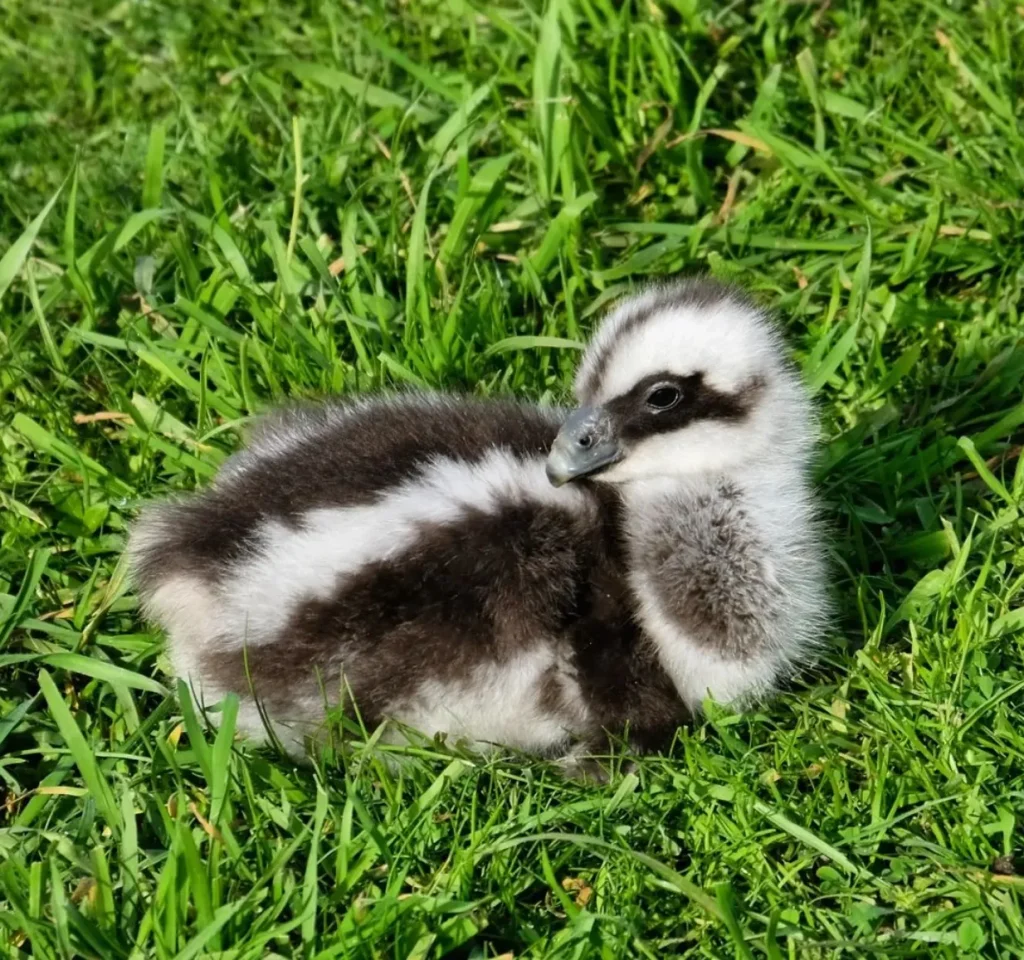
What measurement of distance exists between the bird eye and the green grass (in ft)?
1.91

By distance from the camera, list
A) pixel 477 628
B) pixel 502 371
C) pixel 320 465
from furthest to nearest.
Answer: pixel 502 371, pixel 320 465, pixel 477 628

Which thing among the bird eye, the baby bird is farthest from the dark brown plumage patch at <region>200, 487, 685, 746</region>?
the bird eye

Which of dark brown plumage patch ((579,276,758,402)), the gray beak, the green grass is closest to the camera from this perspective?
the green grass

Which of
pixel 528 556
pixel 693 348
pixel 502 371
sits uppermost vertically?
pixel 693 348

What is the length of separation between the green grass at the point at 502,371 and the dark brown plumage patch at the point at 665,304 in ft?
1.79

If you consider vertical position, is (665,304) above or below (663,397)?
above

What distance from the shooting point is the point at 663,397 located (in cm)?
301

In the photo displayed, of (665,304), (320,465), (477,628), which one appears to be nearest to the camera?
(477,628)

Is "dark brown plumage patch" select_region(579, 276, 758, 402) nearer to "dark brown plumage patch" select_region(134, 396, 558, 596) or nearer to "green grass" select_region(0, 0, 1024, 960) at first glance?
"dark brown plumage patch" select_region(134, 396, 558, 596)

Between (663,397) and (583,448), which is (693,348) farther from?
(583,448)

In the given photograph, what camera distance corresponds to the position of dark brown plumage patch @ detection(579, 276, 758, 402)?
3074 millimetres

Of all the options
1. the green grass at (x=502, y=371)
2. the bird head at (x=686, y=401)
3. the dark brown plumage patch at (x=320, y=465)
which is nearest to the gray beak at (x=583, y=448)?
the bird head at (x=686, y=401)

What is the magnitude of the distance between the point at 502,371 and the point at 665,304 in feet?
2.36

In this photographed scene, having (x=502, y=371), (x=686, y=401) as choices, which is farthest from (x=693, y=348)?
(x=502, y=371)
